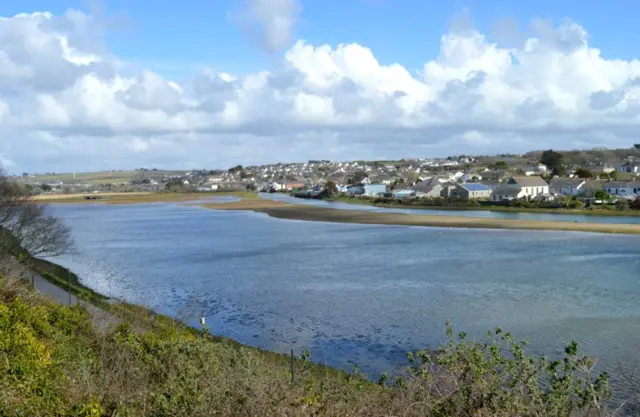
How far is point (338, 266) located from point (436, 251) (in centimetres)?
586

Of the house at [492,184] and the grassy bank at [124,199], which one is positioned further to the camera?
the grassy bank at [124,199]

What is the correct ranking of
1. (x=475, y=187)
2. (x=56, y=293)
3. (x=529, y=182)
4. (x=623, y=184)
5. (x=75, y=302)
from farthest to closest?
(x=475, y=187) < (x=529, y=182) < (x=623, y=184) < (x=56, y=293) < (x=75, y=302)

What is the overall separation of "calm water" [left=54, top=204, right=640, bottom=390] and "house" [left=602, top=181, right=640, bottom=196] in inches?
1050

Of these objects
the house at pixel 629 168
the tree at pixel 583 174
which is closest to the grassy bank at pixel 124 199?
the tree at pixel 583 174

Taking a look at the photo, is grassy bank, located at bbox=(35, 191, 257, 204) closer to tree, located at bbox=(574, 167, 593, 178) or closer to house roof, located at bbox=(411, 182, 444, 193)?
house roof, located at bbox=(411, 182, 444, 193)

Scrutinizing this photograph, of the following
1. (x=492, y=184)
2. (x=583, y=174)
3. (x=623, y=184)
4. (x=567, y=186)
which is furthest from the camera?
(x=583, y=174)

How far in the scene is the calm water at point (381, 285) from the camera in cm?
1341

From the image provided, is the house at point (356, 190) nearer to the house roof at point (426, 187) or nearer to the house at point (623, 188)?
the house roof at point (426, 187)

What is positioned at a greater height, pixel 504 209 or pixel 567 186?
pixel 567 186

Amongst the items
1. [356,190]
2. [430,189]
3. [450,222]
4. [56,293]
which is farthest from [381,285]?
[356,190]

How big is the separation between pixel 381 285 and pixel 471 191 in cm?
4881

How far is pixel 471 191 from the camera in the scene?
2591 inches

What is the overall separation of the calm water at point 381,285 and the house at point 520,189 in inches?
1017

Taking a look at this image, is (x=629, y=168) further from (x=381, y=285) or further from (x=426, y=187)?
(x=381, y=285)
